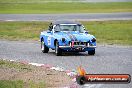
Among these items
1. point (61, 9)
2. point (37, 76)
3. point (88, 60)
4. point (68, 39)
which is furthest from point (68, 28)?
point (61, 9)

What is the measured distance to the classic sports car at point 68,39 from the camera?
21.3 m

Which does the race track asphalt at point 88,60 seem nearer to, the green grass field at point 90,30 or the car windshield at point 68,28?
the car windshield at point 68,28

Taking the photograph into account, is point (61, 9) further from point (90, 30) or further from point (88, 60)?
point (88, 60)

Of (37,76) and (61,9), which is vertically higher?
(37,76)

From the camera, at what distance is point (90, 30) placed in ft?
124

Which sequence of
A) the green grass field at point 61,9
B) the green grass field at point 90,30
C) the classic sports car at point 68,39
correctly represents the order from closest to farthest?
1. the classic sports car at point 68,39
2. the green grass field at point 90,30
3. the green grass field at point 61,9

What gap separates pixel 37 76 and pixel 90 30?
23590mm

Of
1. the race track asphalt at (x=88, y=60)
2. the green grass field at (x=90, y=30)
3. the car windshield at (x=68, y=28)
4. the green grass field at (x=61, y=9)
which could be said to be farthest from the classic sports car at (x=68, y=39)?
the green grass field at (x=61, y=9)

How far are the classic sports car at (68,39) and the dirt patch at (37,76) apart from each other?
478cm

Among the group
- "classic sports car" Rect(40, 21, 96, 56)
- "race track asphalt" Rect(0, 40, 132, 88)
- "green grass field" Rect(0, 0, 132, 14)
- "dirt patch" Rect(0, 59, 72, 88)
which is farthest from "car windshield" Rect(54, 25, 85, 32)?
"green grass field" Rect(0, 0, 132, 14)

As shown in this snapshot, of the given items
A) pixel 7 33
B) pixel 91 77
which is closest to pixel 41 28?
pixel 7 33

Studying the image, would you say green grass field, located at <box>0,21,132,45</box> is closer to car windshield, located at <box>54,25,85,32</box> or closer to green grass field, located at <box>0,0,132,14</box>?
car windshield, located at <box>54,25,85,32</box>

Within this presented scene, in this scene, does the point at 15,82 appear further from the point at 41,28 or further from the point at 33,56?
the point at 41,28

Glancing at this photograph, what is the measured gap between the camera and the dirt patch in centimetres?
1315
